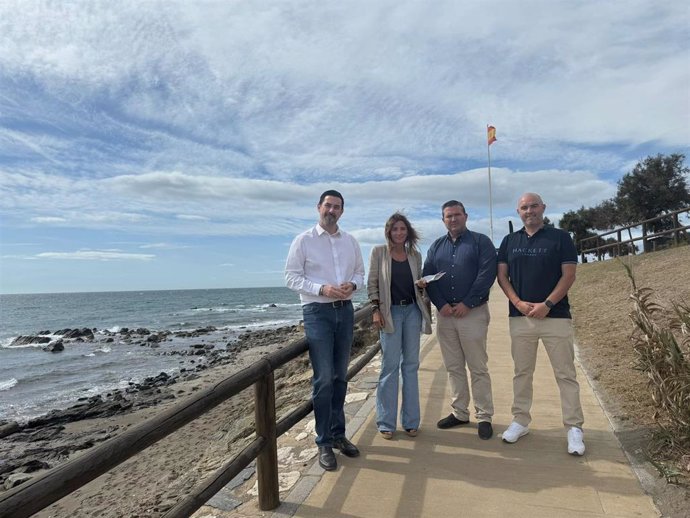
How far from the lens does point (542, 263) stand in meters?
3.91

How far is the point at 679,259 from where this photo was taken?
39.0 feet

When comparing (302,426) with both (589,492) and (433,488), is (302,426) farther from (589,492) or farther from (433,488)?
(589,492)

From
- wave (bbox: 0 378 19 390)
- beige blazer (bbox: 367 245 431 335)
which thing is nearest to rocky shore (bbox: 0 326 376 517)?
beige blazer (bbox: 367 245 431 335)

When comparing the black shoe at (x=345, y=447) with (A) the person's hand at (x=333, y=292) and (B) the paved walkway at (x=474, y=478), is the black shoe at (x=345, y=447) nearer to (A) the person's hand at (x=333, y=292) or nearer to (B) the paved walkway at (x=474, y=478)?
(B) the paved walkway at (x=474, y=478)

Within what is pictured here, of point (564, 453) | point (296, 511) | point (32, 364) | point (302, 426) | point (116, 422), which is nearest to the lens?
point (296, 511)

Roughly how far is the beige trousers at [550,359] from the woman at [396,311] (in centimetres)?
82

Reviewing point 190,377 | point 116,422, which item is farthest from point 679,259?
point 190,377

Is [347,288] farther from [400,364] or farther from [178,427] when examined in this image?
[178,427]

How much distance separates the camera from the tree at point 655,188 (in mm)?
28906

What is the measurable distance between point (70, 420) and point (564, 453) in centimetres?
1194

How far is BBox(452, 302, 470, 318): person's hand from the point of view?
4.10 metres

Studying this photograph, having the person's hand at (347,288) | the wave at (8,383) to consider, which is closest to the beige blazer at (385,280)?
the person's hand at (347,288)

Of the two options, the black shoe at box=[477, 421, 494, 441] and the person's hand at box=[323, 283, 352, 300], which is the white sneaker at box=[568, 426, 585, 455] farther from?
the person's hand at box=[323, 283, 352, 300]

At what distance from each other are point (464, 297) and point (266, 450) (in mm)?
2101
